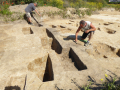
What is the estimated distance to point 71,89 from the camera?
6.24 ft

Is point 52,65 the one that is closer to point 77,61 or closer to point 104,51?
point 77,61

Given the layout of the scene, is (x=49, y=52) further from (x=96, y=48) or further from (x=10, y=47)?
(x=96, y=48)

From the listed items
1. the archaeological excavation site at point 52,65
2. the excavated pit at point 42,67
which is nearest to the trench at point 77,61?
the archaeological excavation site at point 52,65

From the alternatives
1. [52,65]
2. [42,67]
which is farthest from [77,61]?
[42,67]

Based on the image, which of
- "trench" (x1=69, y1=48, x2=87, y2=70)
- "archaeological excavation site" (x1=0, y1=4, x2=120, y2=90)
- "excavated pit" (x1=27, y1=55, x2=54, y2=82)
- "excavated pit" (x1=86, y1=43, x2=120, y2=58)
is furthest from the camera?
"excavated pit" (x1=86, y1=43, x2=120, y2=58)

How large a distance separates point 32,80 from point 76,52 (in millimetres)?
1739

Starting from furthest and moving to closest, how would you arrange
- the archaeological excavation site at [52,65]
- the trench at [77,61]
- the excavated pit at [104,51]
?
the excavated pit at [104,51] → the trench at [77,61] → the archaeological excavation site at [52,65]

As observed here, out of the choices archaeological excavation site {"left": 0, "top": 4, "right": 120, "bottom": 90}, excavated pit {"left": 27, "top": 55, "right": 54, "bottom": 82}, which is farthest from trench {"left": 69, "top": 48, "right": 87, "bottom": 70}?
excavated pit {"left": 27, "top": 55, "right": 54, "bottom": 82}

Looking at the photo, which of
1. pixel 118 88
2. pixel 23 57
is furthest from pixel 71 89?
pixel 23 57

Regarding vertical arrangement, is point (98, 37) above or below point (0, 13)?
below

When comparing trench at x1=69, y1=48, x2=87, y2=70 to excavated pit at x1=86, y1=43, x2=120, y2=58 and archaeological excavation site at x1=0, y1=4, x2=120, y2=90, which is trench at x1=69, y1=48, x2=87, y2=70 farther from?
excavated pit at x1=86, y1=43, x2=120, y2=58

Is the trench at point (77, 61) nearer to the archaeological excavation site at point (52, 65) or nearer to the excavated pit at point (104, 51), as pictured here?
the archaeological excavation site at point (52, 65)

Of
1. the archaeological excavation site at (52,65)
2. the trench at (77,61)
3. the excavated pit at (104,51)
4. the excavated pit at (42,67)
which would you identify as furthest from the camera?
the excavated pit at (104,51)

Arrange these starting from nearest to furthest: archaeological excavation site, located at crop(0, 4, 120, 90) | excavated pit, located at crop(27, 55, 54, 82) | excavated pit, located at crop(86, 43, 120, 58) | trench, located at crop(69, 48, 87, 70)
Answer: archaeological excavation site, located at crop(0, 4, 120, 90), trench, located at crop(69, 48, 87, 70), excavated pit, located at crop(27, 55, 54, 82), excavated pit, located at crop(86, 43, 120, 58)
